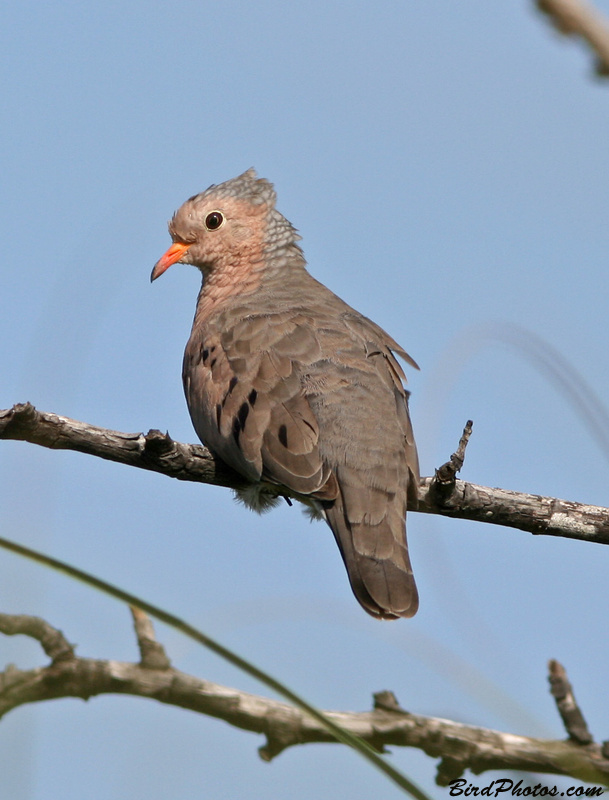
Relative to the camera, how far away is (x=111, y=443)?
4004mm

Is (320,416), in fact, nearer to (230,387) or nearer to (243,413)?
(243,413)

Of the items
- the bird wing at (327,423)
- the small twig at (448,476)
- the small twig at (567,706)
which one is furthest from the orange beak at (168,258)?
the small twig at (567,706)

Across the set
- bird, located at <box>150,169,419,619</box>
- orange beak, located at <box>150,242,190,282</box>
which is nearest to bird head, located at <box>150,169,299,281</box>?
orange beak, located at <box>150,242,190,282</box>

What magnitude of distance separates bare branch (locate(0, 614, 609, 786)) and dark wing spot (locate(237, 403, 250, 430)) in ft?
5.96

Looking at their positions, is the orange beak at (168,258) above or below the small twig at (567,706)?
above

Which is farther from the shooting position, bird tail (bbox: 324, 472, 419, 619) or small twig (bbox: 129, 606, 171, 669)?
bird tail (bbox: 324, 472, 419, 619)

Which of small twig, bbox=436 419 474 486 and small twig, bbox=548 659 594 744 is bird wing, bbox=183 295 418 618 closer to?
small twig, bbox=436 419 474 486

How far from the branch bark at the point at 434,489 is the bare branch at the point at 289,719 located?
4.09 ft

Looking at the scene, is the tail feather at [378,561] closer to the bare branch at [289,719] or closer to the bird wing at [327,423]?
the bird wing at [327,423]

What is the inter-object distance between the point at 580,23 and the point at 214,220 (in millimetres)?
6093

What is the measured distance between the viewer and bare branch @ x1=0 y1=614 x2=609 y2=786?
239 centimetres

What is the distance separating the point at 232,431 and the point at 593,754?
2.34m

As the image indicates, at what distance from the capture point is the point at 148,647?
275 cm

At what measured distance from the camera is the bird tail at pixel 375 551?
4.05m
